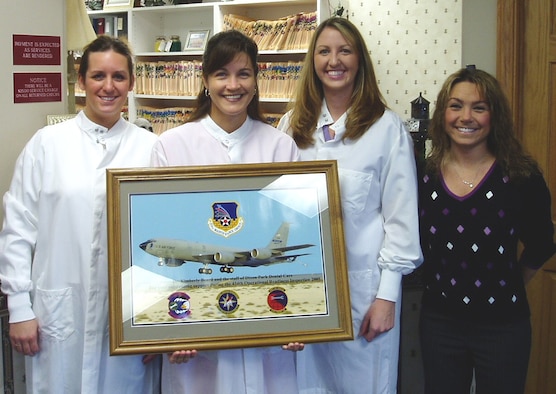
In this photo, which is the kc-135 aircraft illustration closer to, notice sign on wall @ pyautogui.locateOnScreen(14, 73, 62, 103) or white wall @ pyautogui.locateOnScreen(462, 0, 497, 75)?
notice sign on wall @ pyautogui.locateOnScreen(14, 73, 62, 103)

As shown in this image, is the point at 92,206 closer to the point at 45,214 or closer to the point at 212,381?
the point at 45,214

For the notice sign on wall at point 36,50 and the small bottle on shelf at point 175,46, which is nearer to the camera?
the notice sign on wall at point 36,50

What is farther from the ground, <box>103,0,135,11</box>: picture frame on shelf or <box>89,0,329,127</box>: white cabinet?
<box>103,0,135,11</box>: picture frame on shelf

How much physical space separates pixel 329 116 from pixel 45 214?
37.5 inches

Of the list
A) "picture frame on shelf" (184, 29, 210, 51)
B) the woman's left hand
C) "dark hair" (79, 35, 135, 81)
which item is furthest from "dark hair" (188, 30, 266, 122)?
"picture frame on shelf" (184, 29, 210, 51)

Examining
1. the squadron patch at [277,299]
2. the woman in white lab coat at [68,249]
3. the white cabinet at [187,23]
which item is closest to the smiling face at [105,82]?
the woman in white lab coat at [68,249]

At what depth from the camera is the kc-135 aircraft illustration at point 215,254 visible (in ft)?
5.62

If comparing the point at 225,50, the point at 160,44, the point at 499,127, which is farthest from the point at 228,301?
the point at 160,44

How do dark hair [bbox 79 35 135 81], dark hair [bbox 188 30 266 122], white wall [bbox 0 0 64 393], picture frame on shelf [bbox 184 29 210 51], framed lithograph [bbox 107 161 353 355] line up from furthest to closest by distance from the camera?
picture frame on shelf [bbox 184 29 210 51] → white wall [bbox 0 0 64 393] → dark hair [bbox 79 35 135 81] → dark hair [bbox 188 30 266 122] → framed lithograph [bbox 107 161 353 355]

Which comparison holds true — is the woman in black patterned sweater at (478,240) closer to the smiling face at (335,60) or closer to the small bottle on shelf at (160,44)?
the smiling face at (335,60)

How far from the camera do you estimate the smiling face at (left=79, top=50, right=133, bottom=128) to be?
1899 mm

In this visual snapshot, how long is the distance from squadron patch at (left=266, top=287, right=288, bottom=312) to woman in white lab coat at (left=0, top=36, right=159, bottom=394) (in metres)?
0.52

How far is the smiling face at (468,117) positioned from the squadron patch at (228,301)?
866 mm

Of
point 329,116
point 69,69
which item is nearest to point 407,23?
point 69,69
